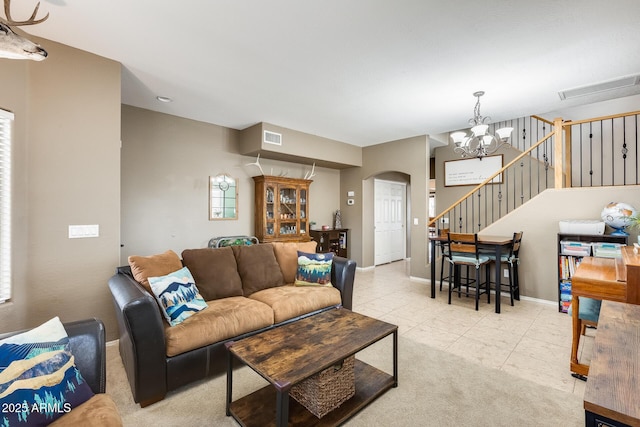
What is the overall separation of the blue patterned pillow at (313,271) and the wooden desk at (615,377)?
7.48 feet

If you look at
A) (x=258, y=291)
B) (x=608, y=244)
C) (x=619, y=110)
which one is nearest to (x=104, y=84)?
(x=258, y=291)

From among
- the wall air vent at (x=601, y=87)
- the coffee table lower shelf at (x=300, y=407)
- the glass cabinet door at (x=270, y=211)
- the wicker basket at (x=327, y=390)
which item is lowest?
the coffee table lower shelf at (x=300, y=407)

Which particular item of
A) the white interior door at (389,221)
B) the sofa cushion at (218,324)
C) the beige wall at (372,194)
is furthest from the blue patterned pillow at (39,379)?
the white interior door at (389,221)

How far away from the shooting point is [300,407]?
6.20 ft

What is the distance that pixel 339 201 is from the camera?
6.88 m

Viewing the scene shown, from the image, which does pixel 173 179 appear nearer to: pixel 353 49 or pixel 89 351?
pixel 353 49

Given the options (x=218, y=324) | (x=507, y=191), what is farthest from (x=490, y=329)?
(x=507, y=191)

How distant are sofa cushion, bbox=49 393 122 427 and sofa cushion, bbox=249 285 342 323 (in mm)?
1449

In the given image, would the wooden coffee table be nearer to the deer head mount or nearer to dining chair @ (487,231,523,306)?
the deer head mount

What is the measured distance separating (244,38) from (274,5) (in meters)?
0.51

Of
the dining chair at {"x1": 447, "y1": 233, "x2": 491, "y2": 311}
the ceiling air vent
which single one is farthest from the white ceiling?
the dining chair at {"x1": 447, "y1": 233, "x2": 491, "y2": 311}

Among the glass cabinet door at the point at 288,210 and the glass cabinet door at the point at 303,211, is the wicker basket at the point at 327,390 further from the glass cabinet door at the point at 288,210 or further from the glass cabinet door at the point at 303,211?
the glass cabinet door at the point at 303,211

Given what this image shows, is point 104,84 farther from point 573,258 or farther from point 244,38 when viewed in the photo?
point 573,258

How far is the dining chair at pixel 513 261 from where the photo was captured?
3938 millimetres
